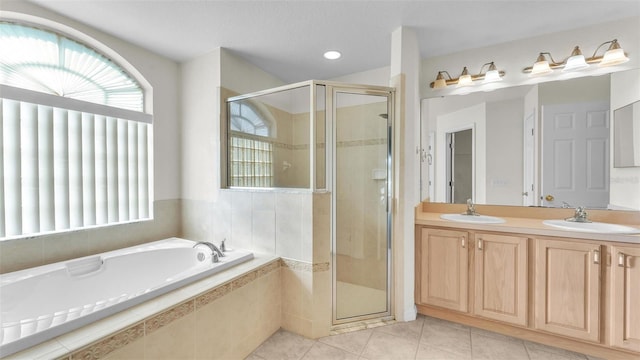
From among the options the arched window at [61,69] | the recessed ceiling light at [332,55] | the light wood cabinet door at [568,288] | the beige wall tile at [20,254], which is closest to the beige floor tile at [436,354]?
the light wood cabinet door at [568,288]

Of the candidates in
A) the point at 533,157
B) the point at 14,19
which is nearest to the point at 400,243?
the point at 533,157

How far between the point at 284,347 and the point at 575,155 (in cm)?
272

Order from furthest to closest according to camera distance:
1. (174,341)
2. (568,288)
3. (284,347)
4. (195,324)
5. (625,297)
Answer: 1. (284,347)
2. (568,288)
3. (625,297)
4. (195,324)
5. (174,341)

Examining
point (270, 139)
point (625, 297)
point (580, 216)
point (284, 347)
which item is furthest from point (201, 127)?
point (625, 297)

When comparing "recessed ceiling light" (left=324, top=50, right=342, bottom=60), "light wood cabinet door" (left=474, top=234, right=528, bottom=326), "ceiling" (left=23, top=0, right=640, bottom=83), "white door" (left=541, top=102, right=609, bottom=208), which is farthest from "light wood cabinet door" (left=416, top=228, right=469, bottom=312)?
"recessed ceiling light" (left=324, top=50, right=342, bottom=60)

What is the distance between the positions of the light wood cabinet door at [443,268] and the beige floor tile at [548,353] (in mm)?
434

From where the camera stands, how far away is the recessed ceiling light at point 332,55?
252 centimetres

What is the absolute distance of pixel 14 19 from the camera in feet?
5.83

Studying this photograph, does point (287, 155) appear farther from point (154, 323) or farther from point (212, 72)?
point (154, 323)

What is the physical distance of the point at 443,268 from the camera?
212 centimetres

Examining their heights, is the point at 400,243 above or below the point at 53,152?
below

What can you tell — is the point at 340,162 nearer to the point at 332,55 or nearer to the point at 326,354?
the point at 332,55

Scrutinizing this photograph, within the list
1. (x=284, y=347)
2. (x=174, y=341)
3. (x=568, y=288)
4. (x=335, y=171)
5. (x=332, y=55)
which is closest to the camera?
(x=174, y=341)

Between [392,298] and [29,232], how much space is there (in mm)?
2732
